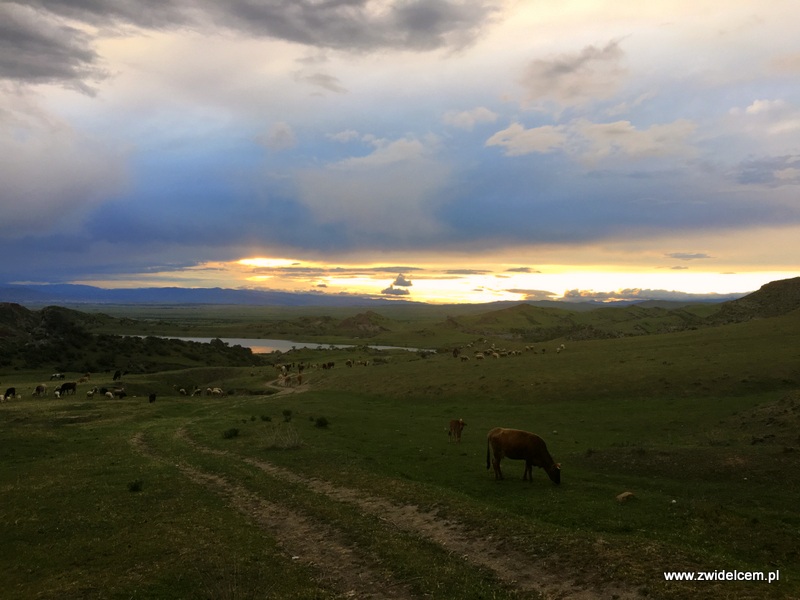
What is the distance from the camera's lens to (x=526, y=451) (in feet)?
65.3

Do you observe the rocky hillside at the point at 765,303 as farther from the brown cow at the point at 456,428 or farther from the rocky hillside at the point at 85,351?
the rocky hillside at the point at 85,351

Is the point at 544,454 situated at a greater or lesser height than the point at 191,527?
greater

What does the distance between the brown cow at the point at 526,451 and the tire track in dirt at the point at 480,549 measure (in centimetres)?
531

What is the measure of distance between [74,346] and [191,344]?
942 inches

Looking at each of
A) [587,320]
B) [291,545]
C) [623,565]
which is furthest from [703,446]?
[587,320]

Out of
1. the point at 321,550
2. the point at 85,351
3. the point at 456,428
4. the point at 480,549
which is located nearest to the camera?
the point at 480,549

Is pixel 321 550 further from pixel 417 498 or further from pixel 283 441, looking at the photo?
pixel 283 441

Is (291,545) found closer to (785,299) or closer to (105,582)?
(105,582)

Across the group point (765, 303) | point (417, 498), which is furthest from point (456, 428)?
point (765, 303)

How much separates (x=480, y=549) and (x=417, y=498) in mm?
4928

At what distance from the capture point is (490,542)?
44.1 ft

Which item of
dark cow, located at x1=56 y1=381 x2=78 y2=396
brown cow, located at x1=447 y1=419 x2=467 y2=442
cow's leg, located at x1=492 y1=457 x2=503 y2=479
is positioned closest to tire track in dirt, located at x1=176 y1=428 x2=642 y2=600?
cow's leg, located at x1=492 y1=457 x2=503 y2=479

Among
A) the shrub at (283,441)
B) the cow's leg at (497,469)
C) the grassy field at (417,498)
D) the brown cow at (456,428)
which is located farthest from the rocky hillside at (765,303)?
the shrub at (283,441)

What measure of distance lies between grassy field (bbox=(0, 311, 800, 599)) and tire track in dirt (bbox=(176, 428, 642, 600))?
61 millimetres
